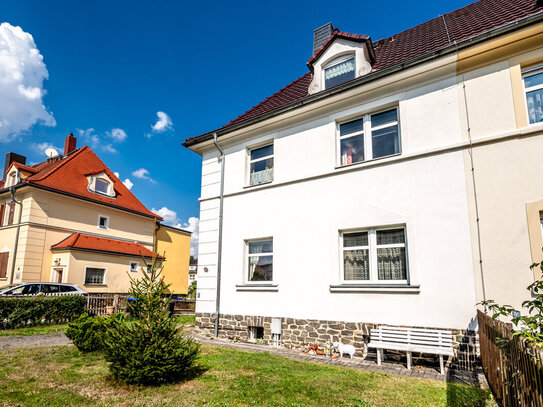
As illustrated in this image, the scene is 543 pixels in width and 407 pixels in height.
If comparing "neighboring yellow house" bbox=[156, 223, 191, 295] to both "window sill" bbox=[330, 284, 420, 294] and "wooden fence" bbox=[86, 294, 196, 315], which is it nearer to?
"wooden fence" bbox=[86, 294, 196, 315]

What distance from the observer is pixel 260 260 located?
11.3 metres

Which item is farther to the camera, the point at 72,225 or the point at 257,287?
the point at 72,225

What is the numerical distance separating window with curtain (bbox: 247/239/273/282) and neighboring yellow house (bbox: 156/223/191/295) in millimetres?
20011

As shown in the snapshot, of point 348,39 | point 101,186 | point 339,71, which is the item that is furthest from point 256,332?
point 101,186

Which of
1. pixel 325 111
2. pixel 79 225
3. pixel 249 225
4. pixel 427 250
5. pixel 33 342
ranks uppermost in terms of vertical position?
pixel 325 111

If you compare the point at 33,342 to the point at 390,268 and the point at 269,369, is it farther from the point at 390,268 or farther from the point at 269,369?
the point at 390,268

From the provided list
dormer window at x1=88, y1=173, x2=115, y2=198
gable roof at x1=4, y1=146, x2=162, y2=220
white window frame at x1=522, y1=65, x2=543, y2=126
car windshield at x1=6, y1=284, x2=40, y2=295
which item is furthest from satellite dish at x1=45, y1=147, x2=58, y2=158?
white window frame at x1=522, y1=65, x2=543, y2=126

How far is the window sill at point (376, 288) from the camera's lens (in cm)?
814

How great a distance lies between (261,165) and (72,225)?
56.4 feet

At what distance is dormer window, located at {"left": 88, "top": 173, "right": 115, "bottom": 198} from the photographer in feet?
82.5

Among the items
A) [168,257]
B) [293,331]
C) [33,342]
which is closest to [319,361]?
[293,331]

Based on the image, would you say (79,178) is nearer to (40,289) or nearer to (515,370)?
(40,289)

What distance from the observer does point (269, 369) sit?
7.11 m

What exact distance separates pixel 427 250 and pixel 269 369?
453 cm
